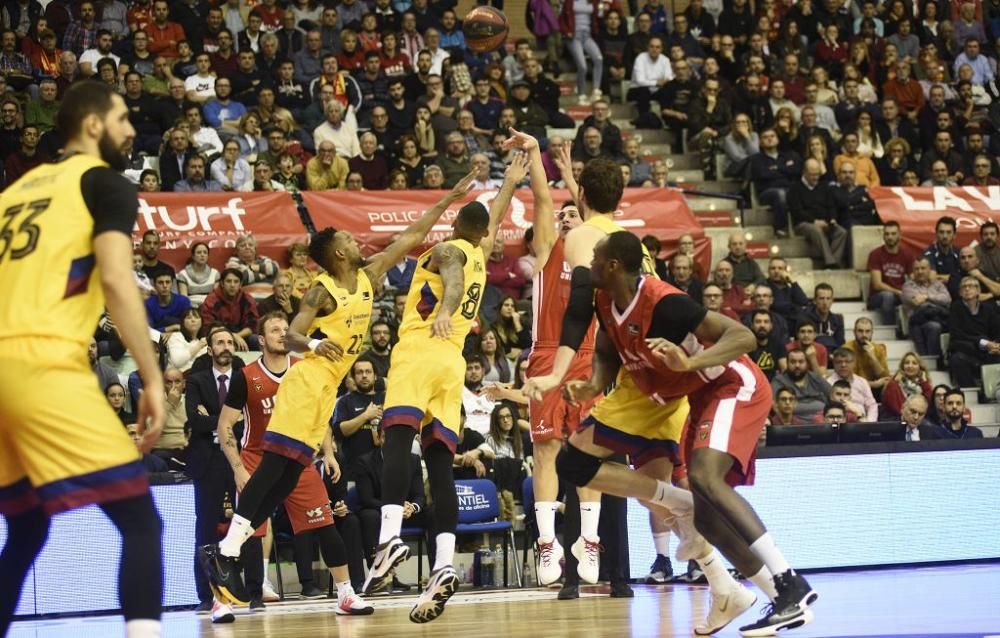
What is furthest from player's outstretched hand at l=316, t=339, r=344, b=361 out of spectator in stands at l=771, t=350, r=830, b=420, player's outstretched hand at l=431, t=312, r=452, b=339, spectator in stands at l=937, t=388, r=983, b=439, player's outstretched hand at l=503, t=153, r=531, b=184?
spectator in stands at l=937, t=388, r=983, b=439

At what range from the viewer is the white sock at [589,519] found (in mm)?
9203

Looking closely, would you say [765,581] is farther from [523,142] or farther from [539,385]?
[523,142]

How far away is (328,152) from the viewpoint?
1705cm

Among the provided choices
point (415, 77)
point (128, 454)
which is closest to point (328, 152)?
point (415, 77)

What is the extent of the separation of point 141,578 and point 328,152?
41.0 feet

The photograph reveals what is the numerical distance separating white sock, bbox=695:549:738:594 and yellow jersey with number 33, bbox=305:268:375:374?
9.59 feet

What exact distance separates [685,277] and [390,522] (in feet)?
28.6

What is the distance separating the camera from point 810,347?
15.9m

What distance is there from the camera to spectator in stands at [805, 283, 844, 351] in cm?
1695

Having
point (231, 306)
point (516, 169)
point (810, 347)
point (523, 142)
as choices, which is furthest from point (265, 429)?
point (810, 347)

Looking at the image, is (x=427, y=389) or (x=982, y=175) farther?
(x=982, y=175)

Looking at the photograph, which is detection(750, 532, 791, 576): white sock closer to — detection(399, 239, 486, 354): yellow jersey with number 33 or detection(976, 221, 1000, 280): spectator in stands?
detection(399, 239, 486, 354): yellow jersey with number 33

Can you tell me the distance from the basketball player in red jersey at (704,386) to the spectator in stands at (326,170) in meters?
10.2

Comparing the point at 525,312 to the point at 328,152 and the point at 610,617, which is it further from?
the point at 610,617
